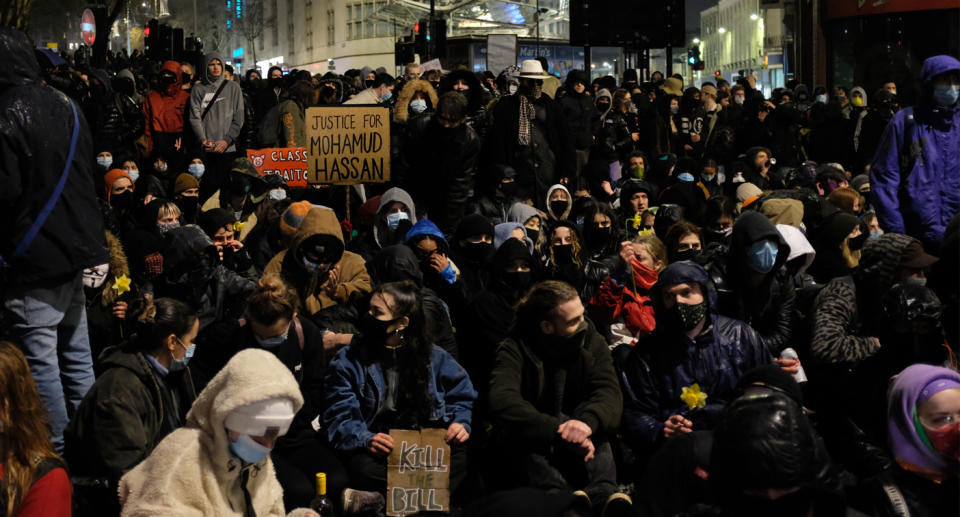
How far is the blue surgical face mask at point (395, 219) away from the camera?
30.8 ft

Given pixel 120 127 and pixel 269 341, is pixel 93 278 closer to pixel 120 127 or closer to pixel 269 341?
pixel 269 341

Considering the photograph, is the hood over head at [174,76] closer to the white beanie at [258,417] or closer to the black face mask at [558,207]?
the black face mask at [558,207]

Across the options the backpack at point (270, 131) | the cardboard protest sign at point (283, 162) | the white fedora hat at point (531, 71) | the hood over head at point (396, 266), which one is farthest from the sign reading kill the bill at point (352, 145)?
the hood over head at point (396, 266)

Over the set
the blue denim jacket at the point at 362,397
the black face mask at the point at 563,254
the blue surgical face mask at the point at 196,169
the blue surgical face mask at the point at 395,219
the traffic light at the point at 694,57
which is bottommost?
the blue denim jacket at the point at 362,397

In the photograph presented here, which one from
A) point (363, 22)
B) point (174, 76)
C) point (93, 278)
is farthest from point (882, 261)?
point (363, 22)

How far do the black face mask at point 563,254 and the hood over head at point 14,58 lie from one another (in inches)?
169

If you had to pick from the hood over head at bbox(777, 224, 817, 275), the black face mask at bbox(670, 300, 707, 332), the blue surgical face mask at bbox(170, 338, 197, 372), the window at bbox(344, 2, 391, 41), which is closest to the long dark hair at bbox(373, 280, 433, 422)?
the blue surgical face mask at bbox(170, 338, 197, 372)

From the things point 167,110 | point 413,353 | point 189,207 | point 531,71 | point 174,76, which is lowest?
point 413,353

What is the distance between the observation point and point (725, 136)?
52.4 ft

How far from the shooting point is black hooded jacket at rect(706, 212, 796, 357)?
279 inches

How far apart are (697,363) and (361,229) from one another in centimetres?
540

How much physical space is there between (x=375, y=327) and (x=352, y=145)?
4.95m

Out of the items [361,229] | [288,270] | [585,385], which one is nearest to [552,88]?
[361,229]

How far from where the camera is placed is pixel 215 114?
44.0 feet
